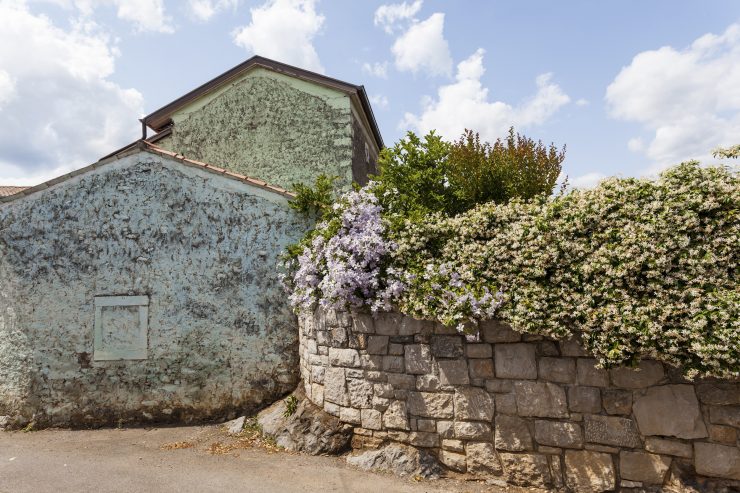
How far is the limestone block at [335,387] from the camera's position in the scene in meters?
6.00

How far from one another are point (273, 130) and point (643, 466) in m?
8.78

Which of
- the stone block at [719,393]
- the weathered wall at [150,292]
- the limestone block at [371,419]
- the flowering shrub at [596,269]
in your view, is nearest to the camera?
the flowering shrub at [596,269]

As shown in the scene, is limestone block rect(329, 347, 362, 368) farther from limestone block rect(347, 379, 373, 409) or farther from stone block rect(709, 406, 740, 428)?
stone block rect(709, 406, 740, 428)

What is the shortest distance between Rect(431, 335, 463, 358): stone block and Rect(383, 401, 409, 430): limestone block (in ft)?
2.62

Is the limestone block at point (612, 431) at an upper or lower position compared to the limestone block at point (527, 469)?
upper

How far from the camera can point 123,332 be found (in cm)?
745

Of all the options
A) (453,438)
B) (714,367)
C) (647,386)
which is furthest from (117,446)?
(714,367)

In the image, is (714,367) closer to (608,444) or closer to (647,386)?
(647,386)

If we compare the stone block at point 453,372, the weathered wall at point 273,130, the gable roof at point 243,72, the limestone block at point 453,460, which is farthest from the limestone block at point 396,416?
the gable roof at point 243,72

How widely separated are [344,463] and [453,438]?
→ 1.42 metres

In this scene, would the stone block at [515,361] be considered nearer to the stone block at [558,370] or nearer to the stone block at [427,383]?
the stone block at [558,370]

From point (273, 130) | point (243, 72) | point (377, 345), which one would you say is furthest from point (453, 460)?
point (243, 72)

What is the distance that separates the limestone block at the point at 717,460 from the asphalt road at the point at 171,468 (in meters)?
2.09

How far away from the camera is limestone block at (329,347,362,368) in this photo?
19.5 feet
